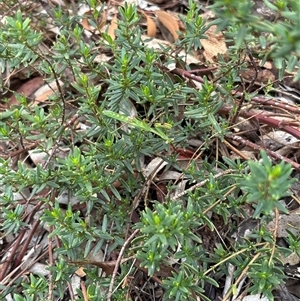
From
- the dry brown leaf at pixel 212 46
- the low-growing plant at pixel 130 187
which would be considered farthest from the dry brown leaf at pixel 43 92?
the dry brown leaf at pixel 212 46

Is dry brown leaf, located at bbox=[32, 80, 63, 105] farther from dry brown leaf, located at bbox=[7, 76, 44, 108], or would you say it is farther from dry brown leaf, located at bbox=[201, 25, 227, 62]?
dry brown leaf, located at bbox=[201, 25, 227, 62]

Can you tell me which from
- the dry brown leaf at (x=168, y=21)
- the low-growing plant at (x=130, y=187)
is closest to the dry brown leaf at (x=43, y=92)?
the low-growing plant at (x=130, y=187)

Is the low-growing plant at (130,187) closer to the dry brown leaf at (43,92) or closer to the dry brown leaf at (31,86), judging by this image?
the dry brown leaf at (43,92)

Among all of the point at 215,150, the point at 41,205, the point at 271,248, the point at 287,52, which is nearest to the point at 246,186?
the point at 287,52

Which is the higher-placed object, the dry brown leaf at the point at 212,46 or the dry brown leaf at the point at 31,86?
the dry brown leaf at the point at 31,86

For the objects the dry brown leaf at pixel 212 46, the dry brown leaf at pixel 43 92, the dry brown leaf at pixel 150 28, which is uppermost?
the dry brown leaf at pixel 150 28

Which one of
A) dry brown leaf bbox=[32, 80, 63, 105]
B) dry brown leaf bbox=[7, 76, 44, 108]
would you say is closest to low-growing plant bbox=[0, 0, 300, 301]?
dry brown leaf bbox=[32, 80, 63, 105]

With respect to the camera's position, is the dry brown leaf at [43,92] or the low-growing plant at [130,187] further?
the dry brown leaf at [43,92]

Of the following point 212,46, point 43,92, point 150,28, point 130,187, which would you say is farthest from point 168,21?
point 130,187

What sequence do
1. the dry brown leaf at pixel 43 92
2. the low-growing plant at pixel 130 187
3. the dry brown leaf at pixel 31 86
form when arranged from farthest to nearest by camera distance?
the dry brown leaf at pixel 31 86 < the dry brown leaf at pixel 43 92 < the low-growing plant at pixel 130 187

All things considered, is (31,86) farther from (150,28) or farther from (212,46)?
(212,46)

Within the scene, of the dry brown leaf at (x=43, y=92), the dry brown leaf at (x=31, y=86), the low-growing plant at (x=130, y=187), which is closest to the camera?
the low-growing plant at (x=130, y=187)
